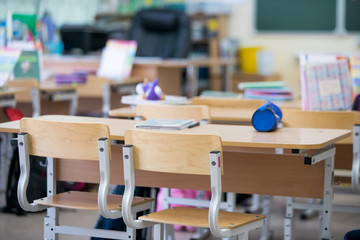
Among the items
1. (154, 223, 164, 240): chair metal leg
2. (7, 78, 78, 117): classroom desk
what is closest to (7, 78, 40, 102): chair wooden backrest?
(7, 78, 78, 117): classroom desk

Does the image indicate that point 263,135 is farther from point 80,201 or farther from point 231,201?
point 80,201

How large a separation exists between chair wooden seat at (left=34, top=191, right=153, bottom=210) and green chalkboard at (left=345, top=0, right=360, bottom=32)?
6.35m

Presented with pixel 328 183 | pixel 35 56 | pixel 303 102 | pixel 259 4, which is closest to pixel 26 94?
pixel 35 56

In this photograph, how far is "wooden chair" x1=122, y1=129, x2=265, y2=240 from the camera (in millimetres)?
2156

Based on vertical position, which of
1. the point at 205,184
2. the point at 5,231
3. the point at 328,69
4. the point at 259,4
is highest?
the point at 259,4

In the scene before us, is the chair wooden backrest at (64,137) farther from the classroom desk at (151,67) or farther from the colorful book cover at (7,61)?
the classroom desk at (151,67)

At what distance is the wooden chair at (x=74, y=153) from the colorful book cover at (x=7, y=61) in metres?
1.67

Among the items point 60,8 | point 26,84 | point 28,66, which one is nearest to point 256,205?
point 26,84

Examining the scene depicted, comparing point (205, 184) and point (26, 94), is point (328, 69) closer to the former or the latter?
point (205, 184)

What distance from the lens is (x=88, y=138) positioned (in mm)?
2428

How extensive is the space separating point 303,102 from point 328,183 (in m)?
0.92

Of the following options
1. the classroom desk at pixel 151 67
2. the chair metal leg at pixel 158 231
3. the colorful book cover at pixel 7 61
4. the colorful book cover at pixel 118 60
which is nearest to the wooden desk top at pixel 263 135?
the chair metal leg at pixel 158 231

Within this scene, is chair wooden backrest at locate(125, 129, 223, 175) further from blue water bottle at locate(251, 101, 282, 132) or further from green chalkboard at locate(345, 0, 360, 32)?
green chalkboard at locate(345, 0, 360, 32)

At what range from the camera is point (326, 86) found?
345cm
